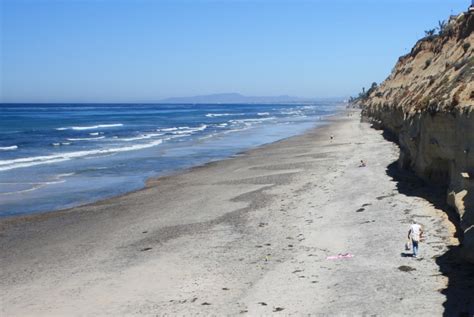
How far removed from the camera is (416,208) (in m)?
17.2

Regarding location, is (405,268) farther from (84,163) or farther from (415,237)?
(84,163)

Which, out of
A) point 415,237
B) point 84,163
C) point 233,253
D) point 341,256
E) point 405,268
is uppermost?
point 415,237

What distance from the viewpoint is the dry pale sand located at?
36.7ft

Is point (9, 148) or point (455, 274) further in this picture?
point (9, 148)

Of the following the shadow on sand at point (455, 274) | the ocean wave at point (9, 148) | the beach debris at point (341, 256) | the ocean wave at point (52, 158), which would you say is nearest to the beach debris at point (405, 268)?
the shadow on sand at point (455, 274)

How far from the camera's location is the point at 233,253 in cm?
1469

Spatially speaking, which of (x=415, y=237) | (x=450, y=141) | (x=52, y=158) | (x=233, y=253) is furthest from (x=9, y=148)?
(x=415, y=237)

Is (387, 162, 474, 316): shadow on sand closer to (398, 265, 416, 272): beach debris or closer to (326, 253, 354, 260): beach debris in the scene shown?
(398, 265, 416, 272): beach debris

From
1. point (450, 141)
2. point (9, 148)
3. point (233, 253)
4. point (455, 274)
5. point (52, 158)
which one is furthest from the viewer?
point (9, 148)

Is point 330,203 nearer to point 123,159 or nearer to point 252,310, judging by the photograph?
point 252,310

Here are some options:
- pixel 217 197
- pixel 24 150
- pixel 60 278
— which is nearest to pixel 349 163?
pixel 217 197

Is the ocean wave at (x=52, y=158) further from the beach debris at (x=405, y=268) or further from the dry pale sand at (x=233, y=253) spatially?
→ the beach debris at (x=405, y=268)

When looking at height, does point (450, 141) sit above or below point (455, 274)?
above

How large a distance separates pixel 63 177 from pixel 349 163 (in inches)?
639
